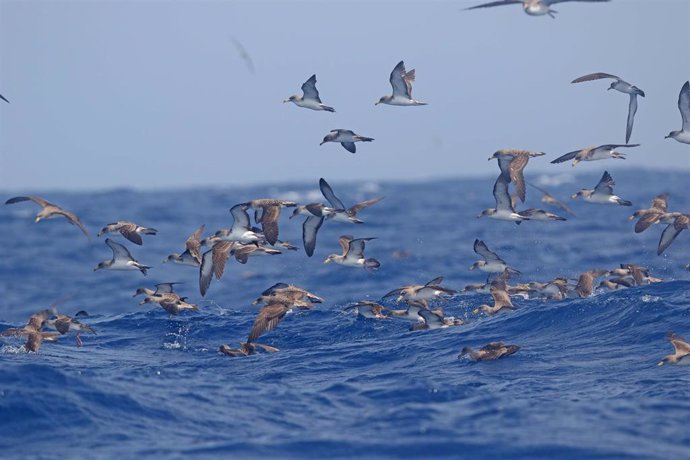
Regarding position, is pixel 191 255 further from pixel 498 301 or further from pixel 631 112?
pixel 631 112

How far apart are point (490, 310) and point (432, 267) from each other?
13.3 meters

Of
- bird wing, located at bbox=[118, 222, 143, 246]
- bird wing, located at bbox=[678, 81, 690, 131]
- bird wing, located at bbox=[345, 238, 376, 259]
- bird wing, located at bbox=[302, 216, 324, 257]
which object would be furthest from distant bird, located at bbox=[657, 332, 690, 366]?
bird wing, located at bbox=[118, 222, 143, 246]

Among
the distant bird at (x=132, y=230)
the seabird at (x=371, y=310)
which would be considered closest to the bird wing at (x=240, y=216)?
the distant bird at (x=132, y=230)

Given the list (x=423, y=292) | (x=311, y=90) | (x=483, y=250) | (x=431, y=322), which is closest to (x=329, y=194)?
(x=311, y=90)

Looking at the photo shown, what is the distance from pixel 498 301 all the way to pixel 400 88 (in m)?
4.89

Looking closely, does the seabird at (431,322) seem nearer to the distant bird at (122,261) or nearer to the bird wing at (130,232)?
the bird wing at (130,232)

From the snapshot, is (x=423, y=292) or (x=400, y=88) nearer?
(x=423, y=292)

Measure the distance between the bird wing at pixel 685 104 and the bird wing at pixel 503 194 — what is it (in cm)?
375

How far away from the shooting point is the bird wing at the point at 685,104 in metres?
19.5

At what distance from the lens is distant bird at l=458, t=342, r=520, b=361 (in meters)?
16.0

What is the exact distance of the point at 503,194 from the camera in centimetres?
2016

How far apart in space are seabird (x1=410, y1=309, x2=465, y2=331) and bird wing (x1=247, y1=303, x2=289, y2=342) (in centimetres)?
277

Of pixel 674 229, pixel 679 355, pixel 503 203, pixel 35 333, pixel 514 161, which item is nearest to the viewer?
pixel 679 355

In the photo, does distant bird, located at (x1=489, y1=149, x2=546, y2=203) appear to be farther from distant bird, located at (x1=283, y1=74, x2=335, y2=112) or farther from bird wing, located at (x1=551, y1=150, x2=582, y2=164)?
distant bird, located at (x1=283, y1=74, x2=335, y2=112)
